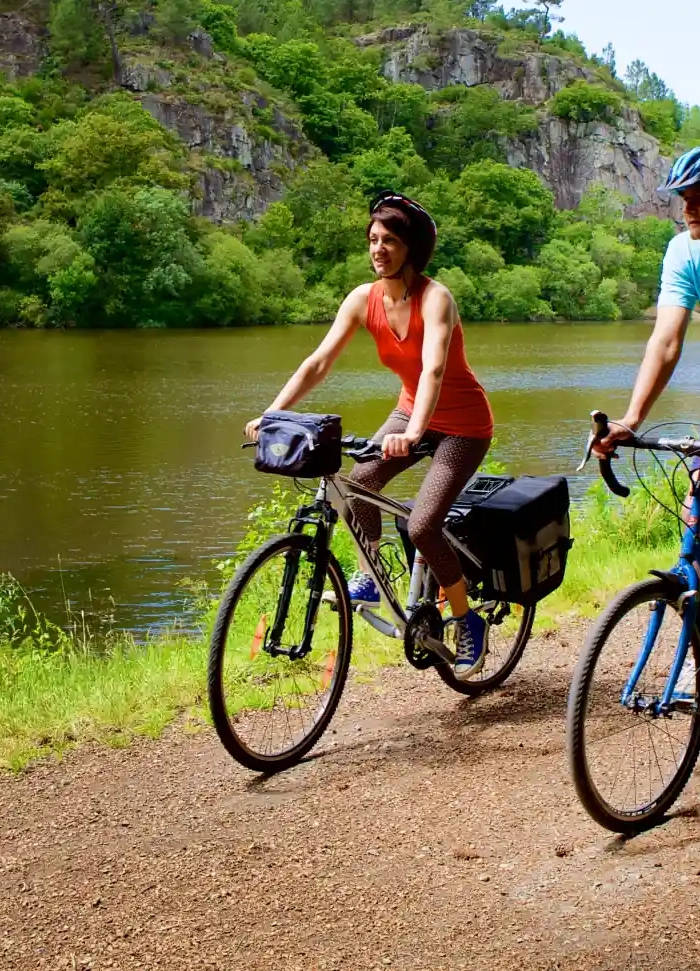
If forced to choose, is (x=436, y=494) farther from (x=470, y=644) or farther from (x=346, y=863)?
(x=346, y=863)

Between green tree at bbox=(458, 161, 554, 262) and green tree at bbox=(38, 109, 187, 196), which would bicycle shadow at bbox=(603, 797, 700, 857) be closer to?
green tree at bbox=(38, 109, 187, 196)

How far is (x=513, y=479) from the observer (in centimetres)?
496

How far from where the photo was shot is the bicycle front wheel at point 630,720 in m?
3.33

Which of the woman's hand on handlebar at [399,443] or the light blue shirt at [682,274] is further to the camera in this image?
the woman's hand on handlebar at [399,443]

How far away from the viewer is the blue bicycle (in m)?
3.31

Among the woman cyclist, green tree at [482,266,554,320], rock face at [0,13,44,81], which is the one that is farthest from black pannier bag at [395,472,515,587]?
rock face at [0,13,44,81]

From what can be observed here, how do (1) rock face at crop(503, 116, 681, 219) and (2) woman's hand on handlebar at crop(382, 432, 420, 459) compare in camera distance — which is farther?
(1) rock face at crop(503, 116, 681, 219)

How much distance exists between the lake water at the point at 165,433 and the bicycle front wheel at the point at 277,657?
867 centimetres

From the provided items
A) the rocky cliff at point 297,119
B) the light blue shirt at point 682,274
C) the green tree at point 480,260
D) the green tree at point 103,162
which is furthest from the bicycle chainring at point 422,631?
the rocky cliff at point 297,119

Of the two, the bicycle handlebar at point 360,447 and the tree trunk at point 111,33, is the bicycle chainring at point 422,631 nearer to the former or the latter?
Answer: the bicycle handlebar at point 360,447

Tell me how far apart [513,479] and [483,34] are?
169m

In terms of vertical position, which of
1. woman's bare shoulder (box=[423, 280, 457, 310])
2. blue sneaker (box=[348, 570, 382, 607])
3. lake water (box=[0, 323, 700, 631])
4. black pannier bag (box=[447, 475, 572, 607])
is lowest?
lake water (box=[0, 323, 700, 631])

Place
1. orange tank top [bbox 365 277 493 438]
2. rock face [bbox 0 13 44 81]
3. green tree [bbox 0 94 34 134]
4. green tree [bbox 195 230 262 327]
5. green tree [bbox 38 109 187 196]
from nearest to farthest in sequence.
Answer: orange tank top [bbox 365 277 493 438] < green tree [bbox 195 230 262 327] < green tree [bbox 38 109 187 196] < green tree [bbox 0 94 34 134] < rock face [bbox 0 13 44 81]

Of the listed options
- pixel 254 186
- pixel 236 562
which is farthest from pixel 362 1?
pixel 236 562
